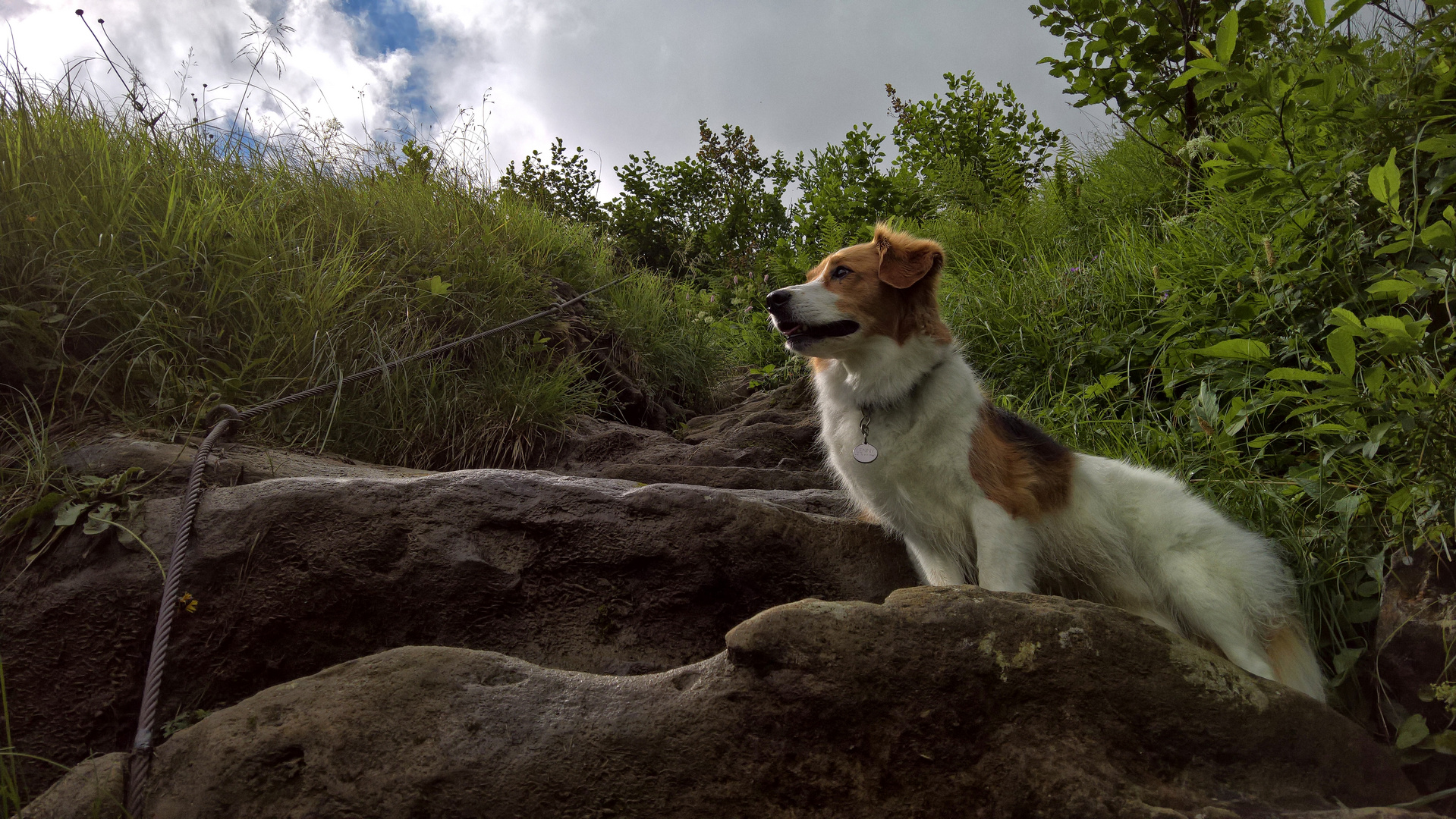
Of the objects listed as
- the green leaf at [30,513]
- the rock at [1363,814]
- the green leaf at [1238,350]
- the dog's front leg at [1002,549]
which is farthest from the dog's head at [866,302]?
the green leaf at [30,513]

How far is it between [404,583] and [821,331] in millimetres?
1750

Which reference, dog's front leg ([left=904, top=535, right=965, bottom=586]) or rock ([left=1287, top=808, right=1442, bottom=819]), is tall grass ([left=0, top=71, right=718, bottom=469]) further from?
rock ([left=1287, top=808, right=1442, bottom=819])

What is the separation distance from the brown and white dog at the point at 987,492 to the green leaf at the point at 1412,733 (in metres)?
0.33

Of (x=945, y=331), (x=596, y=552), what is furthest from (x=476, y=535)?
(x=945, y=331)

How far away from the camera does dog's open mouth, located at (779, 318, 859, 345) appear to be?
118 inches

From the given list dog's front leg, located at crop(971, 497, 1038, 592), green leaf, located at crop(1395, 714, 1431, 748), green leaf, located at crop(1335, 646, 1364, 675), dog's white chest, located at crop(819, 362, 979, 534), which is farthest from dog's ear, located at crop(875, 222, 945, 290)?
green leaf, located at crop(1395, 714, 1431, 748)

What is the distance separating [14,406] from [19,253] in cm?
75

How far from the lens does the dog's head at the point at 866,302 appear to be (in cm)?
298

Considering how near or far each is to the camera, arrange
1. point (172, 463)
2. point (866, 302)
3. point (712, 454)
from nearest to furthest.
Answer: point (172, 463) < point (866, 302) < point (712, 454)

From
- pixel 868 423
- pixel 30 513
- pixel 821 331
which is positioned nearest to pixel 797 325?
pixel 821 331

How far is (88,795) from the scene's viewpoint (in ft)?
6.10

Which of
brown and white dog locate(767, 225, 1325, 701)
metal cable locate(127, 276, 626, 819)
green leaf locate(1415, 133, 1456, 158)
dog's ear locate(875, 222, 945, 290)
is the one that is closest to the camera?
metal cable locate(127, 276, 626, 819)

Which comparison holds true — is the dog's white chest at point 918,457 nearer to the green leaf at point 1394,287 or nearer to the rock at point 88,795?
the green leaf at point 1394,287

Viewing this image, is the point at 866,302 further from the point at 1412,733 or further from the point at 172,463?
the point at 172,463
